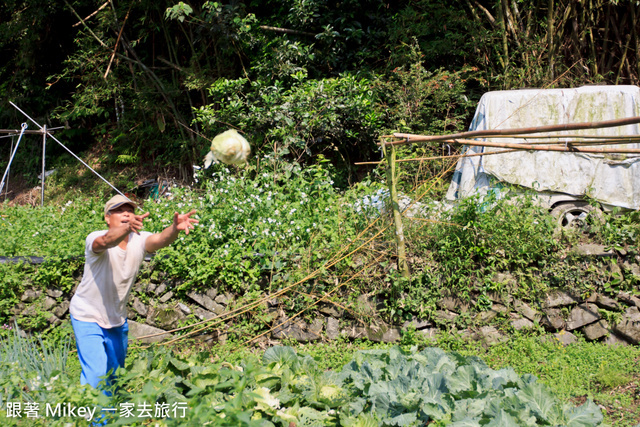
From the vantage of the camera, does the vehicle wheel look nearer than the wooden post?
No

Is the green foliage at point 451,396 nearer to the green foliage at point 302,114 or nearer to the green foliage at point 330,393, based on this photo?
the green foliage at point 330,393

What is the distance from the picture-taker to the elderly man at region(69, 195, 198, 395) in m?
2.89

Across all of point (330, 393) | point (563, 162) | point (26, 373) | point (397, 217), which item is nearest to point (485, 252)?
point (397, 217)

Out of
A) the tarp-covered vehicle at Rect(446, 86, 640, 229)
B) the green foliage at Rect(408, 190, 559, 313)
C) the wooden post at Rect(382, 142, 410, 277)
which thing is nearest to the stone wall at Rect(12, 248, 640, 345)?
the green foliage at Rect(408, 190, 559, 313)

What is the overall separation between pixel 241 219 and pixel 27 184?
936cm

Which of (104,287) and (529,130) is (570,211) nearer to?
(529,130)

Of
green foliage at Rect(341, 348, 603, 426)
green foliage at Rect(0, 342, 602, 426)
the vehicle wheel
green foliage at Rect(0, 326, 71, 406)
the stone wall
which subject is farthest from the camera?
the vehicle wheel

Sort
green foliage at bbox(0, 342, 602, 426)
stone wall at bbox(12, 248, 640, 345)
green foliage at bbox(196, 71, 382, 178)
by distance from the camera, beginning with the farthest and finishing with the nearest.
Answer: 1. green foliage at bbox(196, 71, 382, 178)
2. stone wall at bbox(12, 248, 640, 345)
3. green foliage at bbox(0, 342, 602, 426)

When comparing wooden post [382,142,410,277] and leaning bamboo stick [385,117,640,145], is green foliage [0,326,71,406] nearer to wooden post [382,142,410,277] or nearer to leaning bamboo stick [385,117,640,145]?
wooden post [382,142,410,277]

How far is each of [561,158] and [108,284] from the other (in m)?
5.32

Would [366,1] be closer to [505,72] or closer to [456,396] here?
[505,72]

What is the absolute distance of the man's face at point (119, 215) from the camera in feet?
9.53

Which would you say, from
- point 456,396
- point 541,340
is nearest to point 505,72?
point 541,340

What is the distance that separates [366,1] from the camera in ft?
28.2
